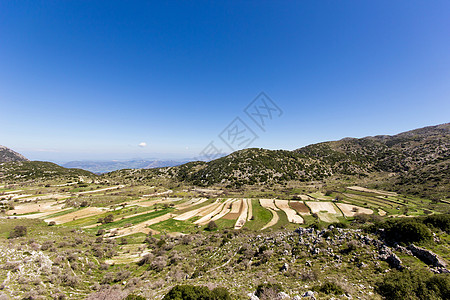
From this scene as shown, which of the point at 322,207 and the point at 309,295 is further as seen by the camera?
the point at 322,207

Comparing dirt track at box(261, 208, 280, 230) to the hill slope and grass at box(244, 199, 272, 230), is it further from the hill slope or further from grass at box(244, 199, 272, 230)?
the hill slope

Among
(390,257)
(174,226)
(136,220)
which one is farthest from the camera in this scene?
(136,220)

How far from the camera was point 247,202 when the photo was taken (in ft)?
199

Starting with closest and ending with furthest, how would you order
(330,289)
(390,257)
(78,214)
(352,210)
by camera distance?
(330,289) → (390,257) → (78,214) → (352,210)

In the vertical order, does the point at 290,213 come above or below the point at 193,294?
below

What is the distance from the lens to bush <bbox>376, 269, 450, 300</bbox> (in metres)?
9.51

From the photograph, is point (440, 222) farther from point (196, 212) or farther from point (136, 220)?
point (136, 220)

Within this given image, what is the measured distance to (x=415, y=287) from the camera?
9.98 metres

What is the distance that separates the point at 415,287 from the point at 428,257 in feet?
Result: 20.6

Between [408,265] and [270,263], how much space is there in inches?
477

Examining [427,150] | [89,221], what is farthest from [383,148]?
[89,221]

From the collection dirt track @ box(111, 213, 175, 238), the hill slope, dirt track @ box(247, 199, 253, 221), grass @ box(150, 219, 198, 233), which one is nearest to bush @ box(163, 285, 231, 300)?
grass @ box(150, 219, 198, 233)

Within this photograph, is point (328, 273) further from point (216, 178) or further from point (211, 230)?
point (216, 178)

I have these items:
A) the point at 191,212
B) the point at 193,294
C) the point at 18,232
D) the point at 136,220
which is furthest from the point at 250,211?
the point at 18,232
